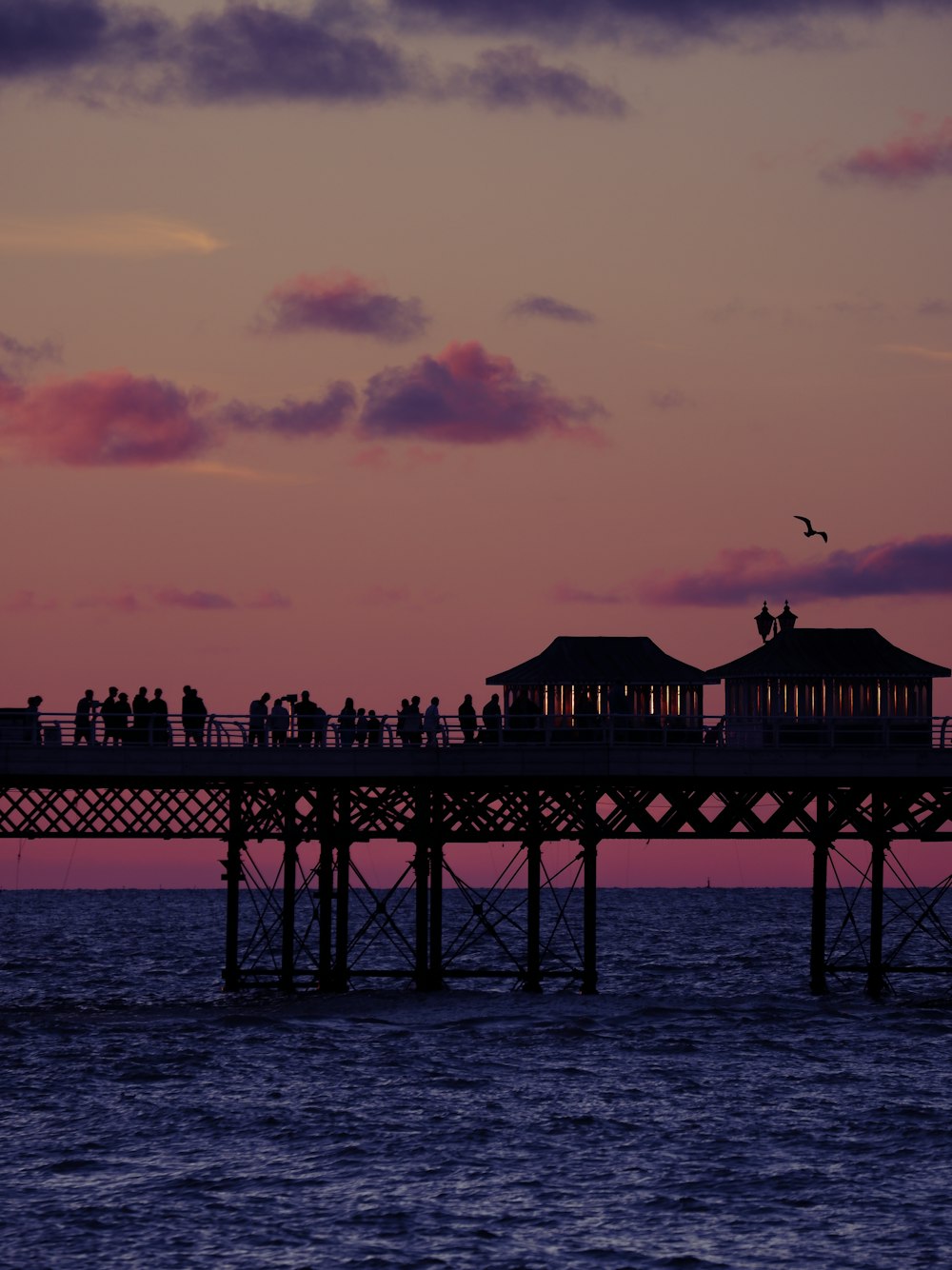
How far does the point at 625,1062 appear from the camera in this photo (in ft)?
158

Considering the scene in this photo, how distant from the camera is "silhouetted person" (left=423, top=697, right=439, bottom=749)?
51.7 metres

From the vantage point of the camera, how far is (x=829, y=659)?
60656mm

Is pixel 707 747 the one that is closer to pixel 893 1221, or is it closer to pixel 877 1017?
pixel 877 1017

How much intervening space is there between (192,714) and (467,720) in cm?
682

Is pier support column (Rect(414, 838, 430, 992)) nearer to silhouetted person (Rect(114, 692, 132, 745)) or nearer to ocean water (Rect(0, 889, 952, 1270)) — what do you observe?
ocean water (Rect(0, 889, 952, 1270))

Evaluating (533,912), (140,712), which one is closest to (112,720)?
(140,712)

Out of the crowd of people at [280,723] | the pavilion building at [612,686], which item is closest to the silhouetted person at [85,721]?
the crowd of people at [280,723]

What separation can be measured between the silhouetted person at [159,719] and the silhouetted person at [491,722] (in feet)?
25.3

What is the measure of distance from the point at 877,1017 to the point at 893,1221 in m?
24.3

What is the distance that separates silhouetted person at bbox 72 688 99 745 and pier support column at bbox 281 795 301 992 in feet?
25.6

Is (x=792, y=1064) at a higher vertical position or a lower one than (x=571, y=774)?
lower

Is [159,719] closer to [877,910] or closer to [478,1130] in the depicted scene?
[478,1130]

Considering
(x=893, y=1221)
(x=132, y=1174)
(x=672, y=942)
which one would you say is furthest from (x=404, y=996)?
(x=672, y=942)

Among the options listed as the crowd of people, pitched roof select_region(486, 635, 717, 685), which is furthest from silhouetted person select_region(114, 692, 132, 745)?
pitched roof select_region(486, 635, 717, 685)
